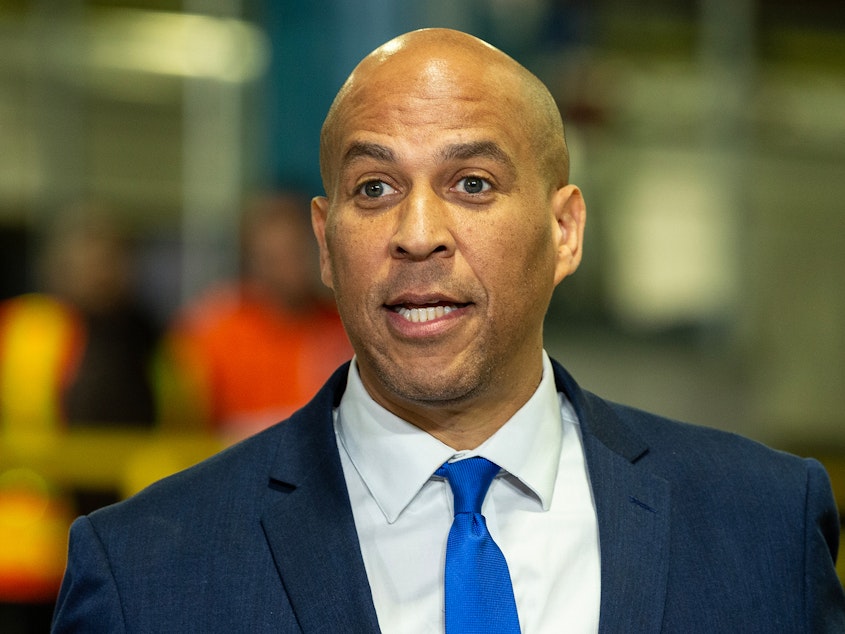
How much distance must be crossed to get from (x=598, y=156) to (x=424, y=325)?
7745 millimetres

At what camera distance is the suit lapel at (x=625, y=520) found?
2.23 m

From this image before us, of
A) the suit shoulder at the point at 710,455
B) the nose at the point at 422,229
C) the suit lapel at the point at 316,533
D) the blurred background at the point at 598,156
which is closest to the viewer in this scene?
the suit lapel at the point at 316,533

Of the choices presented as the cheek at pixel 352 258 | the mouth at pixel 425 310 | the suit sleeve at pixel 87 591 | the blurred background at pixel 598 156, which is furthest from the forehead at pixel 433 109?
Answer: the blurred background at pixel 598 156

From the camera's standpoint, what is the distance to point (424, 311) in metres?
2.33

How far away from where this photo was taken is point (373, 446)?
7.98ft

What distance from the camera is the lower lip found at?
2.30 meters

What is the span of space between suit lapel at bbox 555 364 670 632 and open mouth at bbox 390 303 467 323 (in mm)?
393

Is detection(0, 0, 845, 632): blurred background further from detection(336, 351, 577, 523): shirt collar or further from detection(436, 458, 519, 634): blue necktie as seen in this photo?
detection(436, 458, 519, 634): blue necktie

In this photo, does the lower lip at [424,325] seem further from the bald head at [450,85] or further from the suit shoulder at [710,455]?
the suit shoulder at [710,455]

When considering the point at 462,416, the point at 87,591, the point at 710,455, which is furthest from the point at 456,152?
the point at 87,591

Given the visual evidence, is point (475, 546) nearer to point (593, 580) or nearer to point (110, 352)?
point (593, 580)

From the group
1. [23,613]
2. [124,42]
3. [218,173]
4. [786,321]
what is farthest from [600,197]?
[23,613]

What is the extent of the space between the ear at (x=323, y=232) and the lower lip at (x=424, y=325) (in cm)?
22

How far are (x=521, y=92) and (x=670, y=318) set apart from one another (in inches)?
263
